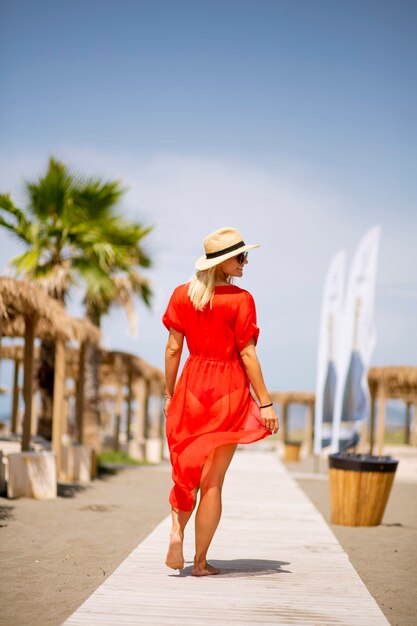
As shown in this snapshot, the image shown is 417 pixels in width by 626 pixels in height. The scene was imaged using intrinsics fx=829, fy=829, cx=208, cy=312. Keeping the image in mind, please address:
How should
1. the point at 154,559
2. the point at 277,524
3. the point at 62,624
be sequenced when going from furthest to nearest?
the point at 277,524 < the point at 154,559 < the point at 62,624

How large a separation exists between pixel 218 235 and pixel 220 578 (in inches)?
64.6

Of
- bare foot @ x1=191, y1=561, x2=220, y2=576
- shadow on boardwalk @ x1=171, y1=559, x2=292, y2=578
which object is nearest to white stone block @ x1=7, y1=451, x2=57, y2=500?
shadow on boardwalk @ x1=171, y1=559, x2=292, y2=578

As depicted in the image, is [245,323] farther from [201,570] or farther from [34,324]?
[34,324]

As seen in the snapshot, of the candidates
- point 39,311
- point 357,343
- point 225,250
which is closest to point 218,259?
point 225,250

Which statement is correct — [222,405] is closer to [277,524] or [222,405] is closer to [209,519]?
[209,519]

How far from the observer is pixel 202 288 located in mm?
3920

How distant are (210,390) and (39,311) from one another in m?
6.33

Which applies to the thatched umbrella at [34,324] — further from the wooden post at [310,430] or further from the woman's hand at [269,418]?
the wooden post at [310,430]

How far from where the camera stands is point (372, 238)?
37.8 feet

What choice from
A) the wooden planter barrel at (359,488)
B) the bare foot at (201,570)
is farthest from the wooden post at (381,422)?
the bare foot at (201,570)

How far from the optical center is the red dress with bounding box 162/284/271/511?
3.89m

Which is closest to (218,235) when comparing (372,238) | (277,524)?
(277,524)

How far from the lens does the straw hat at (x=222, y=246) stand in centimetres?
392

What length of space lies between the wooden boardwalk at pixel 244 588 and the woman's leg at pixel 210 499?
0.17 metres
